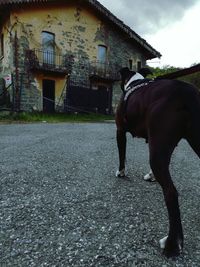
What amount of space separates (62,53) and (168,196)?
695 inches

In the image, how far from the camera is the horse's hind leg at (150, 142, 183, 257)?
6.08 feet

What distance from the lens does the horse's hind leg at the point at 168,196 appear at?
1.85m

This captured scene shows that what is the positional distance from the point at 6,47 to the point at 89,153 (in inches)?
564

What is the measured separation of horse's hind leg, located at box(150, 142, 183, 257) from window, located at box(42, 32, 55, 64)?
1670 cm

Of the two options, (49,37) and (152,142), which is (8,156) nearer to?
(152,142)

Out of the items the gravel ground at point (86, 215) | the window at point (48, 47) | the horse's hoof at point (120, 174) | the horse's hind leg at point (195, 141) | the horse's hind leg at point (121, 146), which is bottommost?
the gravel ground at point (86, 215)

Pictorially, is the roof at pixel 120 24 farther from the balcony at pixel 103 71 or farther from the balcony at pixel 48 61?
the balcony at pixel 48 61

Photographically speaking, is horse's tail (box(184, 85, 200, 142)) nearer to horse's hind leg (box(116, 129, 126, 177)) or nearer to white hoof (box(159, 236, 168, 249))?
white hoof (box(159, 236, 168, 249))

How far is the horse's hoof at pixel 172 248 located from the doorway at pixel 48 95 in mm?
16364

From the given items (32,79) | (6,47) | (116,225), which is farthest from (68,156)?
(6,47)

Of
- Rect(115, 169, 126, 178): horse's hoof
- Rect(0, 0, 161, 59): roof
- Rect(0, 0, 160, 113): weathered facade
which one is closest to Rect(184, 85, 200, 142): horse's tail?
Rect(115, 169, 126, 178): horse's hoof

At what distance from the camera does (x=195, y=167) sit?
4.51 meters

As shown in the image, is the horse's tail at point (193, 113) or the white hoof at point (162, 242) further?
the horse's tail at point (193, 113)

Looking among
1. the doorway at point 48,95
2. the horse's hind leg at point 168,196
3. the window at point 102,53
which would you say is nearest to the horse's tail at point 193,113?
the horse's hind leg at point 168,196
